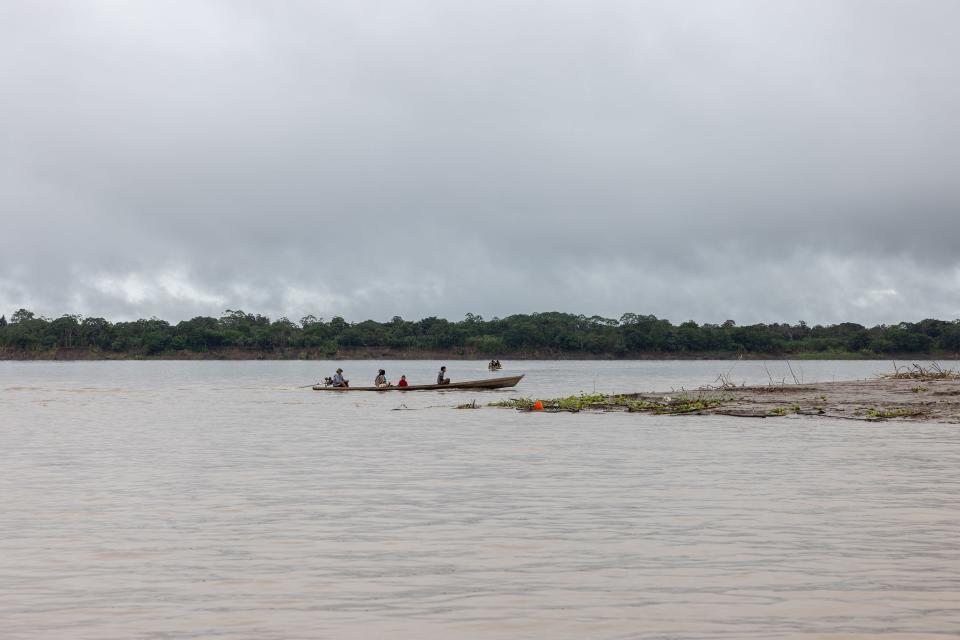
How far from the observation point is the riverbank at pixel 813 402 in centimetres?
3009

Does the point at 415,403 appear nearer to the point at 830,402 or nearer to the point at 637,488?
the point at 830,402

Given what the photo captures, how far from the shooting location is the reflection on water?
25.4 ft

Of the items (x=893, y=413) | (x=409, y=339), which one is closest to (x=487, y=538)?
(x=893, y=413)

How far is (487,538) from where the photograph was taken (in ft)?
36.9

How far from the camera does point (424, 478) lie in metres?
17.1

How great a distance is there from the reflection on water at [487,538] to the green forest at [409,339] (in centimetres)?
14285

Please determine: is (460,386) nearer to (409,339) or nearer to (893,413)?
(893,413)

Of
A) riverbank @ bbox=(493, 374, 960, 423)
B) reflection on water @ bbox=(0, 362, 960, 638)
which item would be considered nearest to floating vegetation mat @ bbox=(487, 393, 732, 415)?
riverbank @ bbox=(493, 374, 960, 423)

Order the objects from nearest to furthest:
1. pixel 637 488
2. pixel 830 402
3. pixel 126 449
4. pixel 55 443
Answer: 1. pixel 637 488
2. pixel 126 449
3. pixel 55 443
4. pixel 830 402

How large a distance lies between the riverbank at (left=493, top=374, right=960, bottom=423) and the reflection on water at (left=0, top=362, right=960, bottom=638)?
702 centimetres

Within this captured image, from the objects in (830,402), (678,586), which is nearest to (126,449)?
(678,586)

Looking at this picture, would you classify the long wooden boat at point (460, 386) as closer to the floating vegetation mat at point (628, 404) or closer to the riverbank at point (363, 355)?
the floating vegetation mat at point (628, 404)

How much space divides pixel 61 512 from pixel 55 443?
12.6 metres

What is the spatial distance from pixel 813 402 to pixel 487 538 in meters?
25.7
